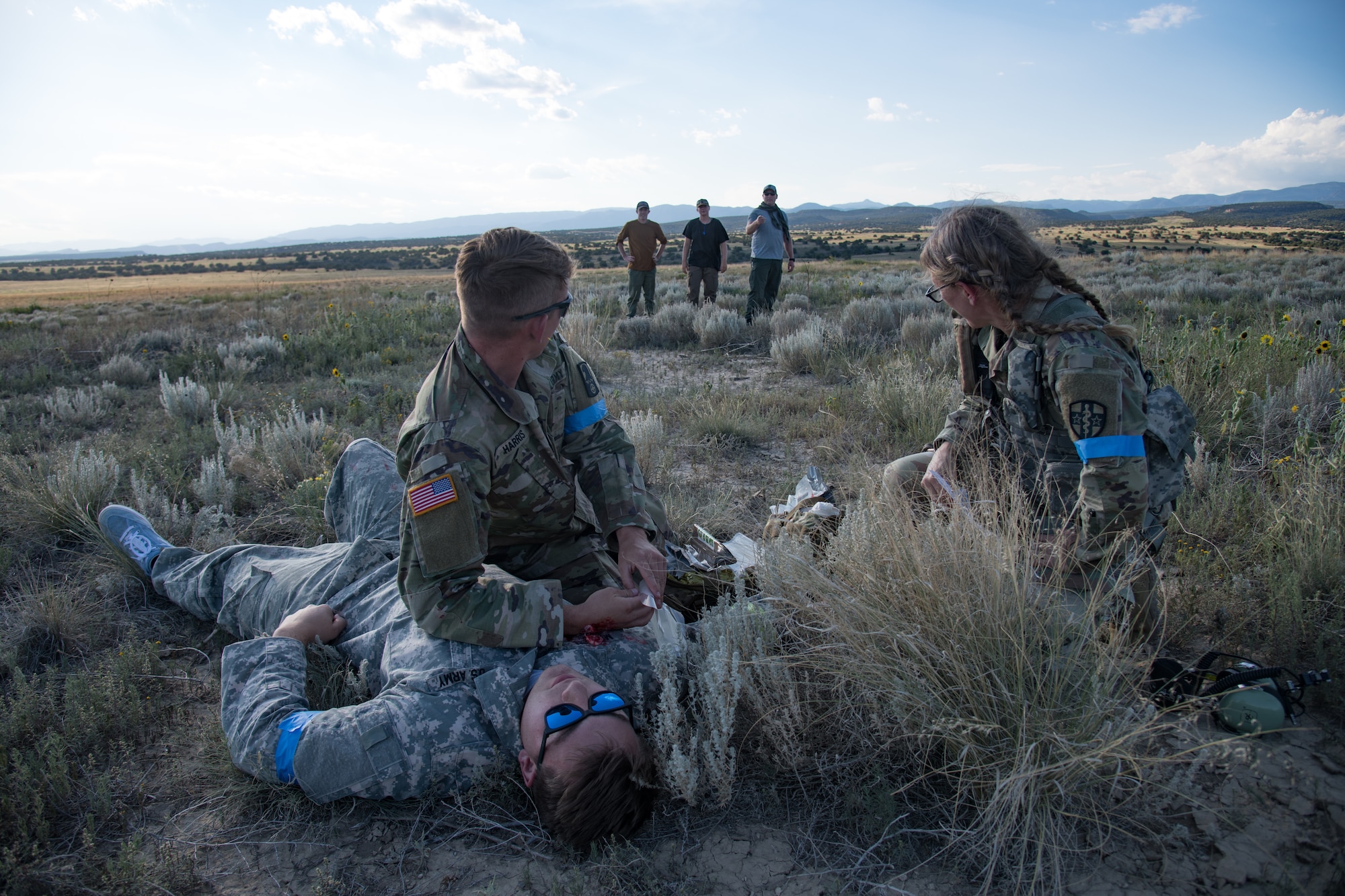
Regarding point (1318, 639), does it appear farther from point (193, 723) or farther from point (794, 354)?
point (794, 354)

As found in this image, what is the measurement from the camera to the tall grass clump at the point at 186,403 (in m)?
5.91

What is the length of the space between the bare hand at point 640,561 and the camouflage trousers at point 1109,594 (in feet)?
2.67

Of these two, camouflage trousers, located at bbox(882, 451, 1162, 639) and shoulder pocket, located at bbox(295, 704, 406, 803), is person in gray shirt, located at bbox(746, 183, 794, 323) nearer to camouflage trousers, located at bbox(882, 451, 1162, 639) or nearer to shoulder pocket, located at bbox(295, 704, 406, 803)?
camouflage trousers, located at bbox(882, 451, 1162, 639)

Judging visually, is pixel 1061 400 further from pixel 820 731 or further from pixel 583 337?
pixel 583 337

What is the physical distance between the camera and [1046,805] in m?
1.67

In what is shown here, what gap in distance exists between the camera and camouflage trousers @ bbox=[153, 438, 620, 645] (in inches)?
101

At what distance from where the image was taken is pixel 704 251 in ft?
37.4

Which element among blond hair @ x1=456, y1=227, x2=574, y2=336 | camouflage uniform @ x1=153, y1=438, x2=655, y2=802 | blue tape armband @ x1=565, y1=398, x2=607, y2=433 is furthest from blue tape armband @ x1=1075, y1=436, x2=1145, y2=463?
blond hair @ x1=456, y1=227, x2=574, y2=336

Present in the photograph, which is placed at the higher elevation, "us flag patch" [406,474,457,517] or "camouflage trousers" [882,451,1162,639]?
"us flag patch" [406,474,457,517]

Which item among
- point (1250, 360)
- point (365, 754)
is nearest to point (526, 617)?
point (365, 754)

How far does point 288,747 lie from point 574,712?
85cm

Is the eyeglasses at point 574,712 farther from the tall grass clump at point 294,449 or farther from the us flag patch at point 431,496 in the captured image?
the tall grass clump at point 294,449

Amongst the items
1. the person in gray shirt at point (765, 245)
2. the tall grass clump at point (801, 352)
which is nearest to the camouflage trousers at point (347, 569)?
the tall grass clump at point (801, 352)

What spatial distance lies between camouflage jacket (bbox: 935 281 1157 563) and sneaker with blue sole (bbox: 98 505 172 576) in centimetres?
364
